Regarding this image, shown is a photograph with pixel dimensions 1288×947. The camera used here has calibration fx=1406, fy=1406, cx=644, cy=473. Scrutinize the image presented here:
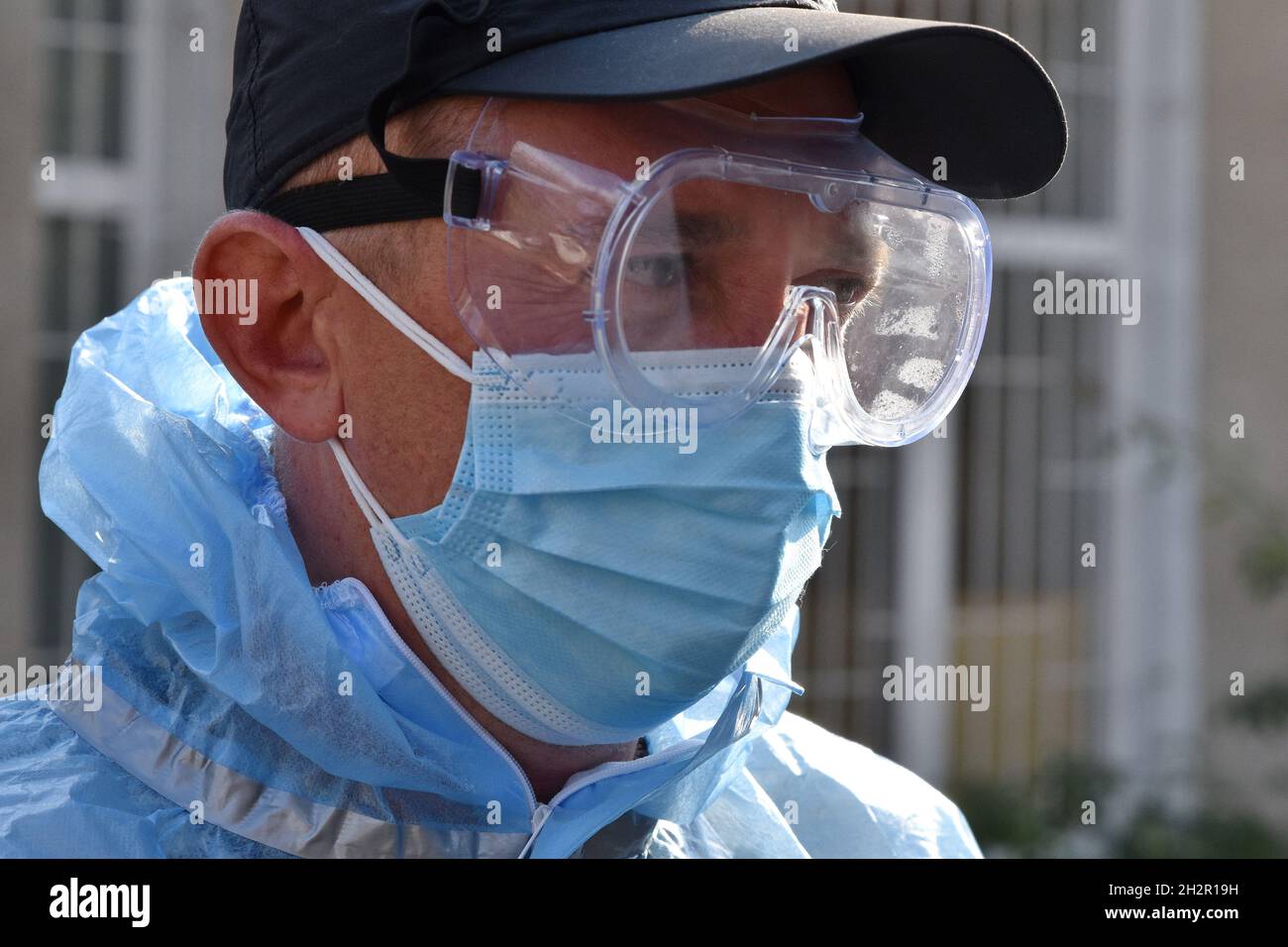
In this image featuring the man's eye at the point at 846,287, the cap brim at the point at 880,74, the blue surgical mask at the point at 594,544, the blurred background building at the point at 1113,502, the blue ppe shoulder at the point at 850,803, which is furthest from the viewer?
the blurred background building at the point at 1113,502

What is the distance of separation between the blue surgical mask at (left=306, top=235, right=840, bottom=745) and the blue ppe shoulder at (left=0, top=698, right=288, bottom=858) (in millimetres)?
380

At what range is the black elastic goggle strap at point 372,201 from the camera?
69.7 inches

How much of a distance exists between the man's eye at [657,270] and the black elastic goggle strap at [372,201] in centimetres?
21

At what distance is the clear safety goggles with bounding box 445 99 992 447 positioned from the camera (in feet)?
5.80

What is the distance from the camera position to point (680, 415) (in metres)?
1.84

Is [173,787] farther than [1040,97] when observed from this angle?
No

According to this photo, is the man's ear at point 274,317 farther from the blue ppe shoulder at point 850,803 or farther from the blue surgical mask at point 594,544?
the blue ppe shoulder at point 850,803

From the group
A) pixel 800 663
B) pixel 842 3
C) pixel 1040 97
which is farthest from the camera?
pixel 800 663

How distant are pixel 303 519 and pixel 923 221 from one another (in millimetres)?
1013

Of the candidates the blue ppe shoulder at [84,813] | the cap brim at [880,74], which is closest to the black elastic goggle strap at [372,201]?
the cap brim at [880,74]

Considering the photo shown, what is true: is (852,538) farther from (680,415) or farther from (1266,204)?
(680,415)

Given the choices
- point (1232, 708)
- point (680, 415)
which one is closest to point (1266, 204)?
point (1232, 708)

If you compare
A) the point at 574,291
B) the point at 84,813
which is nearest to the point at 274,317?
the point at 574,291

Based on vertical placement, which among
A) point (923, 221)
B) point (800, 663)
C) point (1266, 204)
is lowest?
point (800, 663)
